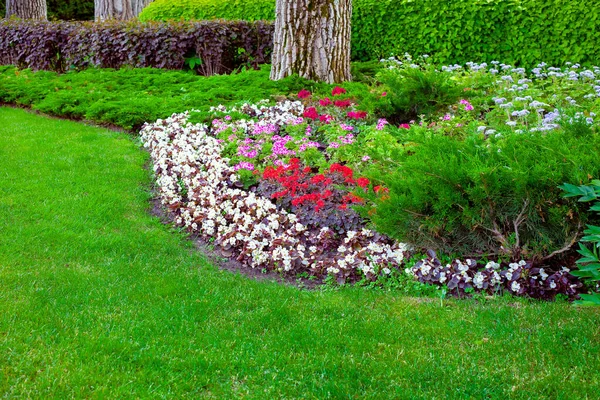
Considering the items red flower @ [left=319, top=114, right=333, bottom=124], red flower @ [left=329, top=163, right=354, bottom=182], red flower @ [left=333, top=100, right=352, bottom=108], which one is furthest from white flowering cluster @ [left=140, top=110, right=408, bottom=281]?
red flower @ [left=333, top=100, right=352, bottom=108]

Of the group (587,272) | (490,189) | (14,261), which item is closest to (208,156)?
(14,261)

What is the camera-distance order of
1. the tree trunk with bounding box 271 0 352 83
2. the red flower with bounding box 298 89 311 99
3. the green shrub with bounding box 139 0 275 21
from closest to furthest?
the red flower with bounding box 298 89 311 99 → the tree trunk with bounding box 271 0 352 83 → the green shrub with bounding box 139 0 275 21

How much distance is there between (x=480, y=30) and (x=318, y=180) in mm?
5681

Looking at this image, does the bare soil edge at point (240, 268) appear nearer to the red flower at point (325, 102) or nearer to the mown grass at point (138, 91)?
the red flower at point (325, 102)

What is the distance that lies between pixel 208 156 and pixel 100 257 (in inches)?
85.5

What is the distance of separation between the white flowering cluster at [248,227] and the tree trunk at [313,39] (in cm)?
223

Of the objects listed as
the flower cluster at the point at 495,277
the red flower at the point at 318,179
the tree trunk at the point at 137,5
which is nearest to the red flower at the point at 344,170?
the red flower at the point at 318,179

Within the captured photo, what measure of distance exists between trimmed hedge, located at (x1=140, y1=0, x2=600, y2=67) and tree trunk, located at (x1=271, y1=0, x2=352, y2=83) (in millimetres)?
2153

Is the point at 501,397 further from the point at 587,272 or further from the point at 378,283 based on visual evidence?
the point at 378,283

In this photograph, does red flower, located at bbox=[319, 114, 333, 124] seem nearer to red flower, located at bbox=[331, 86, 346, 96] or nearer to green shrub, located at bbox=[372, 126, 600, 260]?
red flower, located at bbox=[331, 86, 346, 96]

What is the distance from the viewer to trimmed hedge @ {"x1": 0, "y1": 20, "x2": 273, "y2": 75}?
11.8 metres

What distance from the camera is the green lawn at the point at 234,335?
3.17 metres

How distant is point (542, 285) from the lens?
4230 millimetres

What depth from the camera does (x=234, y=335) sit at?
146 inches
